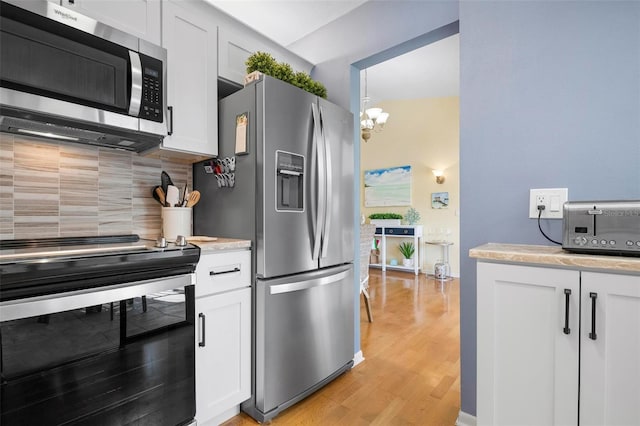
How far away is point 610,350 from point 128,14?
2516 millimetres

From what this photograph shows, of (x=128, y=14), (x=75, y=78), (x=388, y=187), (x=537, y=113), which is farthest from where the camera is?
(x=388, y=187)

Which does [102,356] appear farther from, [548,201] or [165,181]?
[548,201]

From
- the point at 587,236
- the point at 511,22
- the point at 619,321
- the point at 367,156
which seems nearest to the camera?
the point at 619,321

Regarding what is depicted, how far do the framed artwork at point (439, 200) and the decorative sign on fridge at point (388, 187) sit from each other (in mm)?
475

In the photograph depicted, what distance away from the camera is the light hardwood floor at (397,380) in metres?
1.73

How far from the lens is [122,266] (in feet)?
4.00

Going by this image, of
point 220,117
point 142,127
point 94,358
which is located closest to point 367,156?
point 220,117

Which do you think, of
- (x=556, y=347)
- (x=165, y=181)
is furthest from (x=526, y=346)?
(x=165, y=181)

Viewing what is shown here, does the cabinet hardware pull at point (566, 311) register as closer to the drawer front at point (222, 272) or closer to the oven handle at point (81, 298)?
the drawer front at point (222, 272)

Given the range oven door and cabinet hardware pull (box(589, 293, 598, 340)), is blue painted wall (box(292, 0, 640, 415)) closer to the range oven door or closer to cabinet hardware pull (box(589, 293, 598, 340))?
cabinet hardware pull (box(589, 293, 598, 340))

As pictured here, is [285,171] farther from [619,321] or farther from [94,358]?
[619,321]

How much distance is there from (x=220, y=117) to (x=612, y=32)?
2017 mm

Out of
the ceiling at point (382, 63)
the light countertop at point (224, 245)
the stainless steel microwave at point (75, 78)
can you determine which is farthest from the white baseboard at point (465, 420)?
the ceiling at point (382, 63)

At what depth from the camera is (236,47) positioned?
2.10 metres
